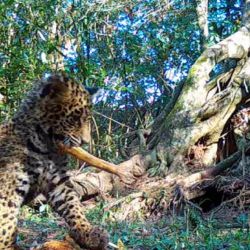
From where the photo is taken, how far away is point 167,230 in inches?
221

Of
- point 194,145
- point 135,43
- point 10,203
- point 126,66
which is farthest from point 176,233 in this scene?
point 135,43

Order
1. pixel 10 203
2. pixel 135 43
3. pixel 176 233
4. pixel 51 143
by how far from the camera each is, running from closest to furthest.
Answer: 1. pixel 10 203
2. pixel 51 143
3. pixel 176 233
4. pixel 135 43

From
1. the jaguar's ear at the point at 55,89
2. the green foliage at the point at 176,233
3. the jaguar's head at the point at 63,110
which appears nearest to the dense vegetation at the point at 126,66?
the green foliage at the point at 176,233

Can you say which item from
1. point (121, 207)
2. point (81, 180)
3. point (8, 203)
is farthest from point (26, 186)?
point (81, 180)

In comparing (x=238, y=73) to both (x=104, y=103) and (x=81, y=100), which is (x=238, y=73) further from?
(x=81, y=100)

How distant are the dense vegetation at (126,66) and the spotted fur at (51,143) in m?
0.75

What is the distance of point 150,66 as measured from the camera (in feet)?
46.6

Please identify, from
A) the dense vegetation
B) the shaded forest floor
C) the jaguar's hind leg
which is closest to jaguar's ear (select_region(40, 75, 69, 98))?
the jaguar's hind leg

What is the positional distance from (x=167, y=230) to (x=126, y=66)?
23.4ft

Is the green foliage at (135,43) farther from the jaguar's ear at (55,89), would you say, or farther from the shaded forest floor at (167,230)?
the jaguar's ear at (55,89)

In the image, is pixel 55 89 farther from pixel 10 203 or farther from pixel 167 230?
pixel 167 230

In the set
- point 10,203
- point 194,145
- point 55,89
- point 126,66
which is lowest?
point 10,203

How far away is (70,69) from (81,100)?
409 centimetres

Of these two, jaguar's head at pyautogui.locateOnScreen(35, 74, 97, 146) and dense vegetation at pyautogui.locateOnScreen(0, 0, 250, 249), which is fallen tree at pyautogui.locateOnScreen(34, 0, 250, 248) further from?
jaguar's head at pyautogui.locateOnScreen(35, 74, 97, 146)
